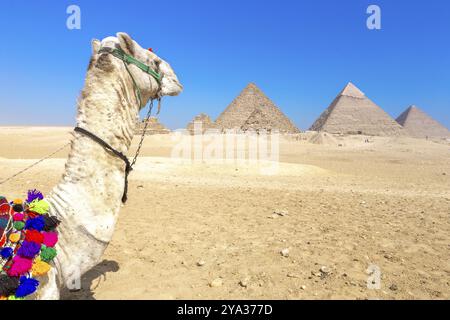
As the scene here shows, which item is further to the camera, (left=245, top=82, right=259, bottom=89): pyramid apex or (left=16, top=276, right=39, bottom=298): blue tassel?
(left=245, top=82, right=259, bottom=89): pyramid apex

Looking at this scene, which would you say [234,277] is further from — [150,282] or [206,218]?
[206,218]

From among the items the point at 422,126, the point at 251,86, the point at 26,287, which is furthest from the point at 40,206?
the point at 422,126

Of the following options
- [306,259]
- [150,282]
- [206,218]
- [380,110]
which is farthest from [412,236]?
[380,110]

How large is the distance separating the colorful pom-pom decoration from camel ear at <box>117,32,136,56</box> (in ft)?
4.46

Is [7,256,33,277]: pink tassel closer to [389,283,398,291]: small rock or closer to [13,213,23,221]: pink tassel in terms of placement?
[13,213,23,221]: pink tassel

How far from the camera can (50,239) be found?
7.72 feet

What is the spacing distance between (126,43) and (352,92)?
111 m

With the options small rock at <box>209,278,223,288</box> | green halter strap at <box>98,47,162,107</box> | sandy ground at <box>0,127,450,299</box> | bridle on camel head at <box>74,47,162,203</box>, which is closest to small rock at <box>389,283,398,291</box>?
sandy ground at <box>0,127,450,299</box>

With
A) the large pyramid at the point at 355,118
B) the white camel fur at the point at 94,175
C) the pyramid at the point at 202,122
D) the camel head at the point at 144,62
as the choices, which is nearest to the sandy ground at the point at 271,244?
the white camel fur at the point at 94,175

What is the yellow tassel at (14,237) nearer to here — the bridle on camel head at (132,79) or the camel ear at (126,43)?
the bridle on camel head at (132,79)

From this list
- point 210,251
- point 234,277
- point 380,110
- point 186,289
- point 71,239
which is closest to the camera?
point 71,239

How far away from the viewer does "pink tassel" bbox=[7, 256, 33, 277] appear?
214cm

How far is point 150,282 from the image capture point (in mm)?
4035
